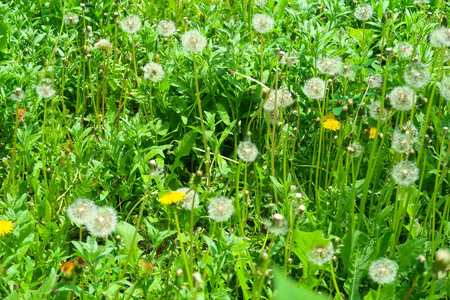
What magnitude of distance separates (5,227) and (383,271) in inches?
50.2

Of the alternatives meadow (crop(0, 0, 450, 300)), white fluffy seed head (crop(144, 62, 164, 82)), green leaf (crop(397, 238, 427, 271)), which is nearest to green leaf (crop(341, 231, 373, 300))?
meadow (crop(0, 0, 450, 300))

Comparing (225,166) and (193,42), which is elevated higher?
(193,42)

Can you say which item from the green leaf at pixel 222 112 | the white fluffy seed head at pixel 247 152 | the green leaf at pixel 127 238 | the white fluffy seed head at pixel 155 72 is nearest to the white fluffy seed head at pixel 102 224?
the green leaf at pixel 127 238

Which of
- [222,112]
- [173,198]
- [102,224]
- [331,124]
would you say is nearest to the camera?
[102,224]

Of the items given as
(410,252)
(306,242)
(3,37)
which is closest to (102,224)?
(306,242)

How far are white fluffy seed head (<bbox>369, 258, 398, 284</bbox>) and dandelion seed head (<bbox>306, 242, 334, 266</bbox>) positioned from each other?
0.16m

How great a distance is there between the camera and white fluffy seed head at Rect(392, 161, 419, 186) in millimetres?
1668

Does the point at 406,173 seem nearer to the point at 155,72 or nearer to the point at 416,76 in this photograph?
the point at 416,76

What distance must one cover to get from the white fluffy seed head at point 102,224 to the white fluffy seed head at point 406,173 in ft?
3.01

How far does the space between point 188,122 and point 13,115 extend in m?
0.91

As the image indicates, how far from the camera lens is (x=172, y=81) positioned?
2.70 m

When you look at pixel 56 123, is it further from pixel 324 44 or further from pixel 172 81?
pixel 324 44

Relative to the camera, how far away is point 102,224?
1.60m

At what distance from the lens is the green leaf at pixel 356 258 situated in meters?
1.83
